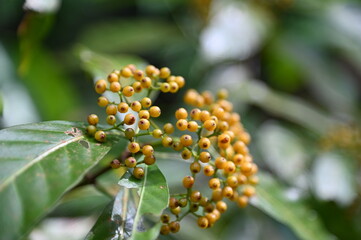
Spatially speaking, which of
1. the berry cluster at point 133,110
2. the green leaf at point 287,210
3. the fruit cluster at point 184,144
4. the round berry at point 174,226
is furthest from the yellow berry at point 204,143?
the green leaf at point 287,210

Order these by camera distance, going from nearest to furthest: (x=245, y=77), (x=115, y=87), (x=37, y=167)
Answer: (x=37, y=167) < (x=115, y=87) < (x=245, y=77)

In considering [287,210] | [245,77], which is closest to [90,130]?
[287,210]

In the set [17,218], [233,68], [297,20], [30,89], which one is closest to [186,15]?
[233,68]

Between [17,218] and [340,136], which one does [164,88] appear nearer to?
[17,218]

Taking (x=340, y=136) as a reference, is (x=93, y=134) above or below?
above

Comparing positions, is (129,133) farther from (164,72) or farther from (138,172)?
(164,72)

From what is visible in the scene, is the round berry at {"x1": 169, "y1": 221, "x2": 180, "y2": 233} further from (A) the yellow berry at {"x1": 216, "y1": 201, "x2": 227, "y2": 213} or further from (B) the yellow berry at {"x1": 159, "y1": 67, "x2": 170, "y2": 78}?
(B) the yellow berry at {"x1": 159, "y1": 67, "x2": 170, "y2": 78}

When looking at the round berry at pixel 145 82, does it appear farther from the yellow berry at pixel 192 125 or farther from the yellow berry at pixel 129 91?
the yellow berry at pixel 192 125
